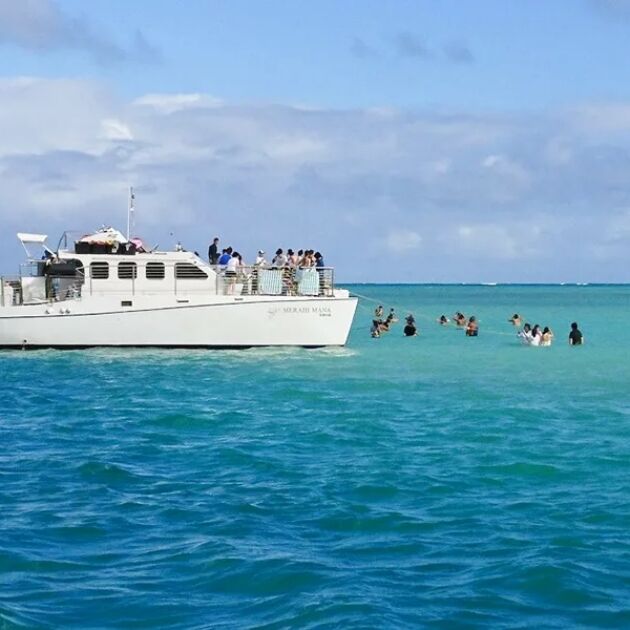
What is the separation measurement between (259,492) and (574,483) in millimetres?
3973

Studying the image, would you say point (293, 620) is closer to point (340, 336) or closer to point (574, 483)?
point (574, 483)

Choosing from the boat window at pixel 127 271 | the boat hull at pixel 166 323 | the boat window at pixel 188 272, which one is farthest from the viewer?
the boat window at pixel 188 272

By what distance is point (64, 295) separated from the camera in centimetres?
3431

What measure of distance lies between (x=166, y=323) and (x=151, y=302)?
0.78 m

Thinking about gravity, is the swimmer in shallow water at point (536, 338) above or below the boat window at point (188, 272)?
below

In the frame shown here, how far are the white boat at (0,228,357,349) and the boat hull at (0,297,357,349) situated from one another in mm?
30

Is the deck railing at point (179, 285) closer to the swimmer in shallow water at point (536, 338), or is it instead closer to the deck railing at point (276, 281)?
the deck railing at point (276, 281)

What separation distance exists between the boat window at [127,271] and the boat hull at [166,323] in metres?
0.84

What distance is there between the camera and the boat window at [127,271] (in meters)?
34.0

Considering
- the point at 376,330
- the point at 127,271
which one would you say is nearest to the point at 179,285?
the point at 127,271

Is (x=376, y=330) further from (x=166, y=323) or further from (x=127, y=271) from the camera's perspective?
(x=127, y=271)

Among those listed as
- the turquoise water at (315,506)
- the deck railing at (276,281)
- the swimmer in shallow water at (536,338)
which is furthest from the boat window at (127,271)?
the swimmer in shallow water at (536,338)

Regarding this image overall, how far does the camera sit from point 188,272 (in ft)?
112

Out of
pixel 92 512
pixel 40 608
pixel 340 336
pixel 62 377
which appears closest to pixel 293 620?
pixel 40 608
